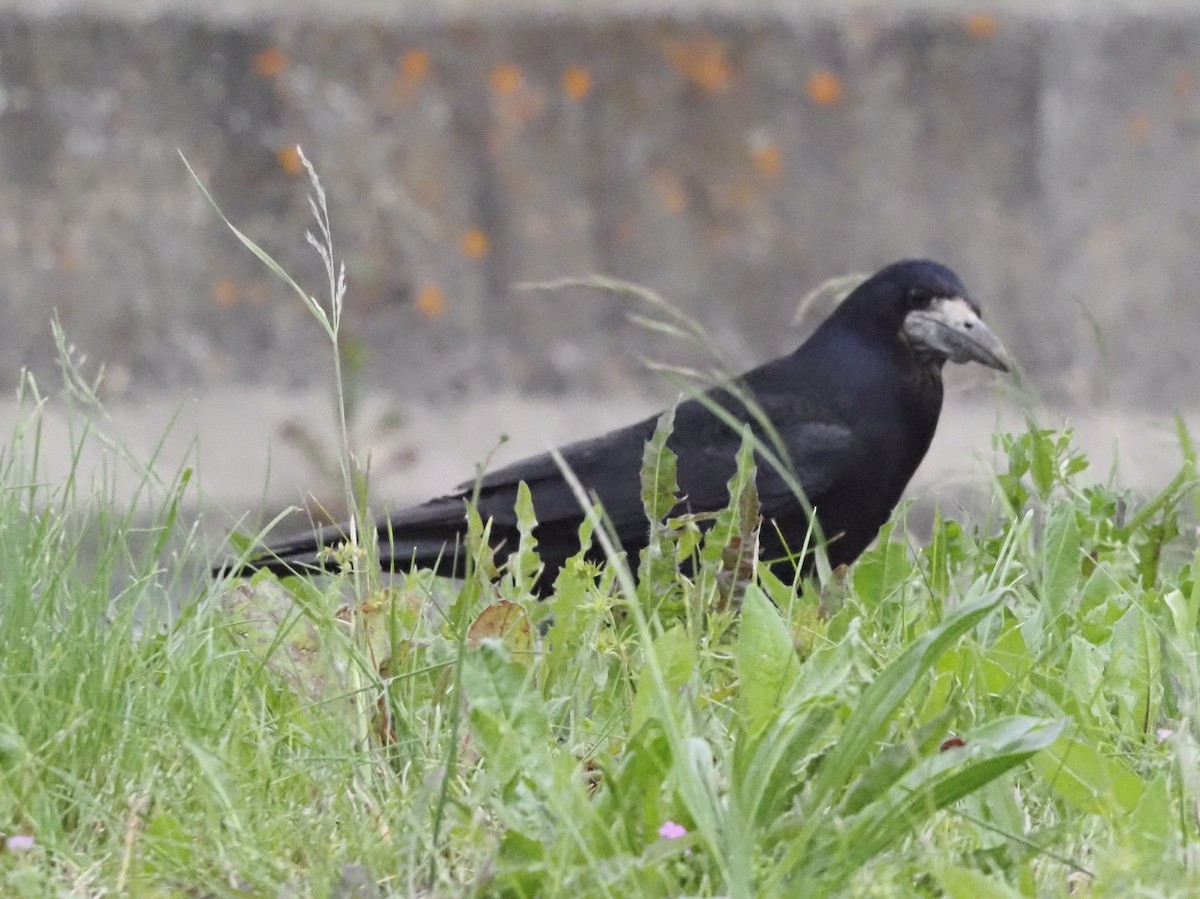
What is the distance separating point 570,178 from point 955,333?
1.39m

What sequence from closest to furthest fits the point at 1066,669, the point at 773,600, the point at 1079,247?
the point at 1066,669 → the point at 773,600 → the point at 1079,247

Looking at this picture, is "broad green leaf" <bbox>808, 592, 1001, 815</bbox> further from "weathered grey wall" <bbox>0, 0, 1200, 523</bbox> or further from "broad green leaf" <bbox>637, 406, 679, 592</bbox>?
"weathered grey wall" <bbox>0, 0, 1200, 523</bbox>

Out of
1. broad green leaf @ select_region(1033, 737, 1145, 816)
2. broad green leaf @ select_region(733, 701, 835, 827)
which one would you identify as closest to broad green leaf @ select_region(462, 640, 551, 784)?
broad green leaf @ select_region(733, 701, 835, 827)

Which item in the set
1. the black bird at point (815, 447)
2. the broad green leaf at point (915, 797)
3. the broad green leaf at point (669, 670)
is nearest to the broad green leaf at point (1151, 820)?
the broad green leaf at point (915, 797)

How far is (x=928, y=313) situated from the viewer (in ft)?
12.6

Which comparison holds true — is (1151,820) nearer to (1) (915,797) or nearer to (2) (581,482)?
(1) (915,797)

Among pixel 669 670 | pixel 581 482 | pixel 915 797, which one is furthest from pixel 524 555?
pixel 581 482

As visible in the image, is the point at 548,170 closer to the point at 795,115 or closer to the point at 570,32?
the point at 570,32

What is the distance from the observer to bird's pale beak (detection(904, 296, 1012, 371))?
12.2ft

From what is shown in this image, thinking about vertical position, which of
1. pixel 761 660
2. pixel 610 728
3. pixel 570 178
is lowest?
pixel 610 728

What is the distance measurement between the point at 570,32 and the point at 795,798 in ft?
11.2

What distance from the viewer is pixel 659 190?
479cm

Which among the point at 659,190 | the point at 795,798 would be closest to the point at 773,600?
the point at 795,798

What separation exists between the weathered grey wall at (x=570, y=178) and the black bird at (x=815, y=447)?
2.93ft
